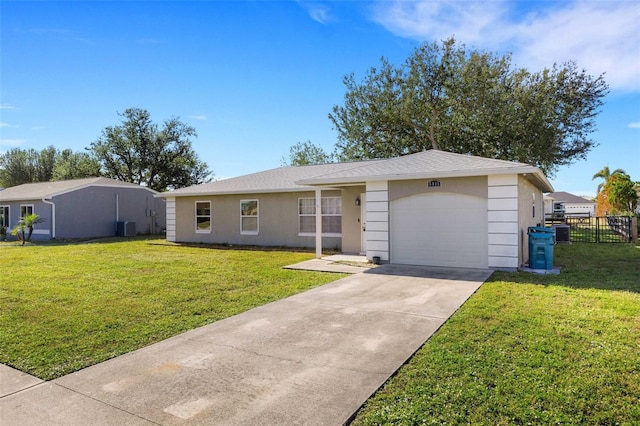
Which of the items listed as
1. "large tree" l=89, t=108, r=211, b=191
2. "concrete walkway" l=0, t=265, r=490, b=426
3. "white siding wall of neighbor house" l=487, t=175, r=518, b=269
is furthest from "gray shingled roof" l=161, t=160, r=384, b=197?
"large tree" l=89, t=108, r=211, b=191

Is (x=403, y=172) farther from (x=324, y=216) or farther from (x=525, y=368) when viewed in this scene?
(x=525, y=368)

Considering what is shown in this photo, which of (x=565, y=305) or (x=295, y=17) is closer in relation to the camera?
(x=565, y=305)

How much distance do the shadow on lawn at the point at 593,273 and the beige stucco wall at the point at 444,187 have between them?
212 centimetres

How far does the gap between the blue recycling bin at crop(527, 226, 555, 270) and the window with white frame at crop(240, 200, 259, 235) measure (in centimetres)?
1048

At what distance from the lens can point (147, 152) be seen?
34688 mm

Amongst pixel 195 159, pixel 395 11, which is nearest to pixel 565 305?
pixel 395 11

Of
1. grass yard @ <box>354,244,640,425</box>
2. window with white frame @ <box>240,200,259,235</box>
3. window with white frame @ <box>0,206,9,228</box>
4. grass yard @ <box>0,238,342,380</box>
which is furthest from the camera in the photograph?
window with white frame @ <box>0,206,9,228</box>

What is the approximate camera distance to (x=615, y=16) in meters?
9.48

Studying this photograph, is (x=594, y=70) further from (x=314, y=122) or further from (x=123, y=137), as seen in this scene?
(x=123, y=137)

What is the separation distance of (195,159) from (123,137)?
6420mm

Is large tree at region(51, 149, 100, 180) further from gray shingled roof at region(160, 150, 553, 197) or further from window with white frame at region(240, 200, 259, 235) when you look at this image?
window with white frame at region(240, 200, 259, 235)

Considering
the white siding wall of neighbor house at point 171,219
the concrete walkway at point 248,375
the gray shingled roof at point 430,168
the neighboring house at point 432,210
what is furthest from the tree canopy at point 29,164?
the concrete walkway at point 248,375

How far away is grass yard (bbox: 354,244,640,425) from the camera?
292cm

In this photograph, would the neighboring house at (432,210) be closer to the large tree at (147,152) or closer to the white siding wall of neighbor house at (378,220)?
the white siding wall of neighbor house at (378,220)
